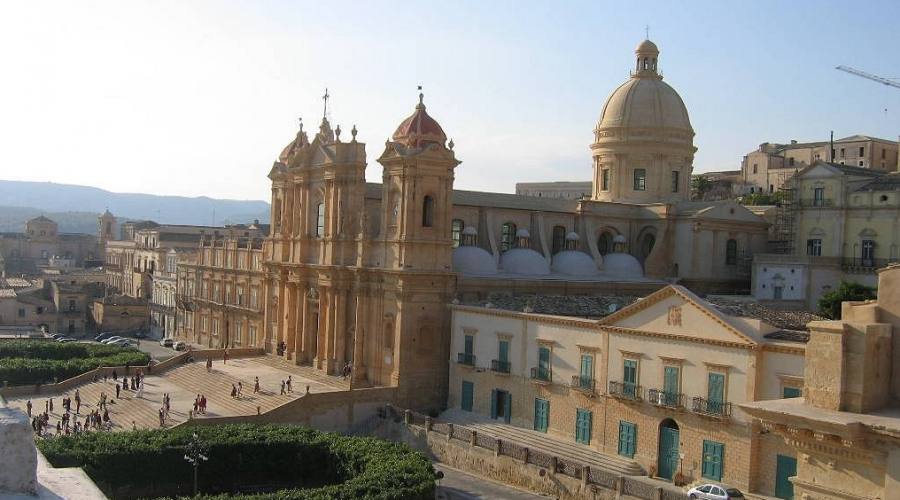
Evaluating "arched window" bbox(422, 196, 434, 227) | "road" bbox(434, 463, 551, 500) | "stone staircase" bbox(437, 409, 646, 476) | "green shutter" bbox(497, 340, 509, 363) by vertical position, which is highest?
"arched window" bbox(422, 196, 434, 227)

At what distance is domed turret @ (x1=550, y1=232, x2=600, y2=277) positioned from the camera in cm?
5316

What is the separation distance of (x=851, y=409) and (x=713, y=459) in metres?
22.0

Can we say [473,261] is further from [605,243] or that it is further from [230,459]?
[230,459]

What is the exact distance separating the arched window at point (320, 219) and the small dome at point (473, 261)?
845 centimetres

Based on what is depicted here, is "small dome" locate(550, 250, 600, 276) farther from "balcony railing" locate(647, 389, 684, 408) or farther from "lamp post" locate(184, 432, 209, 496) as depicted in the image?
"lamp post" locate(184, 432, 209, 496)

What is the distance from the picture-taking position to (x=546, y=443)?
1485 inches

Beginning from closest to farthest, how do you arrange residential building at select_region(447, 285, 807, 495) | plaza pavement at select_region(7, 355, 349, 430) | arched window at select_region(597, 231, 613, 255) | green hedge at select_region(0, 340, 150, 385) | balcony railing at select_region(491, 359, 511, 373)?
residential building at select_region(447, 285, 807, 495), balcony railing at select_region(491, 359, 511, 373), plaza pavement at select_region(7, 355, 349, 430), green hedge at select_region(0, 340, 150, 385), arched window at select_region(597, 231, 613, 255)

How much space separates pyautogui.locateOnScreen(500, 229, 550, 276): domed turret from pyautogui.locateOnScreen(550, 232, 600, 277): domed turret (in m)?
1.17

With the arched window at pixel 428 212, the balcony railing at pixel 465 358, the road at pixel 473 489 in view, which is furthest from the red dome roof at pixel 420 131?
Result: the road at pixel 473 489

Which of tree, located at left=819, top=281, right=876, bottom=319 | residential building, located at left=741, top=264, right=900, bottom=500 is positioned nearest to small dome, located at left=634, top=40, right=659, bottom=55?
tree, located at left=819, top=281, right=876, bottom=319

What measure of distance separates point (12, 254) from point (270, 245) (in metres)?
99.7

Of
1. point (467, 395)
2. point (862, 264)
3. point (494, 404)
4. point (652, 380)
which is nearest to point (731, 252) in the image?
point (862, 264)

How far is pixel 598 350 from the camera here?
36.6m

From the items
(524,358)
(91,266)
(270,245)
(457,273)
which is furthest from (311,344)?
(91,266)
